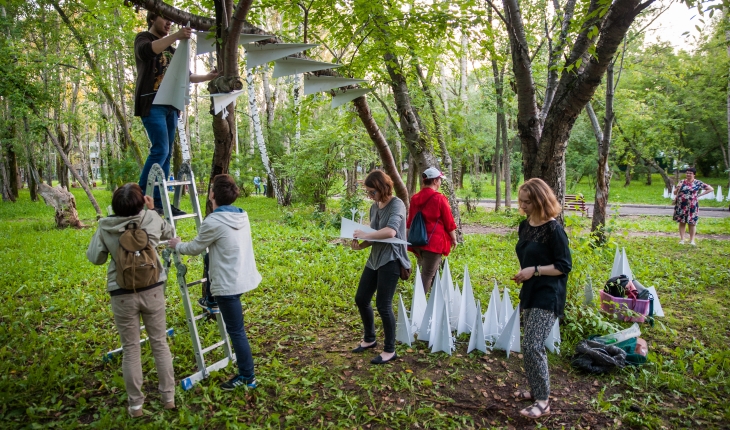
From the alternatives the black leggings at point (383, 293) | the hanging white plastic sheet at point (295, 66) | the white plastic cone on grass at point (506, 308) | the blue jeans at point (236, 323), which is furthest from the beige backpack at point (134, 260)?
the white plastic cone on grass at point (506, 308)

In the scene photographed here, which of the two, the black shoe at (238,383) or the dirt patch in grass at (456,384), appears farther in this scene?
the black shoe at (238,383)

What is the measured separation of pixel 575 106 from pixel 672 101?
2921 cm

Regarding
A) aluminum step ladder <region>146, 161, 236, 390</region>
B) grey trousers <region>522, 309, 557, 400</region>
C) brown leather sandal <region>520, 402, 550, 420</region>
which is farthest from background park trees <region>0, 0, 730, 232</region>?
brown leather sandal <region>520, 402, 550, 420</region>

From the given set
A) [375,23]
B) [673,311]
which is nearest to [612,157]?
[673,311]

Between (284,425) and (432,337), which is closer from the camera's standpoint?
(284,425)

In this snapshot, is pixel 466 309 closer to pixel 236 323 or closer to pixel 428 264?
pixel 428 264

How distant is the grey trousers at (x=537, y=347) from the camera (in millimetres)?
3371

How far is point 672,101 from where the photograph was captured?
89.9 ft

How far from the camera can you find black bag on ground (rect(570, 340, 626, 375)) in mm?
4047

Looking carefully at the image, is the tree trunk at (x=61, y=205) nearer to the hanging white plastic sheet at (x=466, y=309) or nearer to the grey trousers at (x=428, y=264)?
the grey trousers at (x=428, y=264)

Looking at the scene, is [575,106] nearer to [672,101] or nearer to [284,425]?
[284,425]

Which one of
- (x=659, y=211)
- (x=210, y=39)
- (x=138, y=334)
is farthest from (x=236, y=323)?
(x=659, y=211)

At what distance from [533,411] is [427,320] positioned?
153cm

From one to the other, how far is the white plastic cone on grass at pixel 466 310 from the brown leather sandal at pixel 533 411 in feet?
4.58
